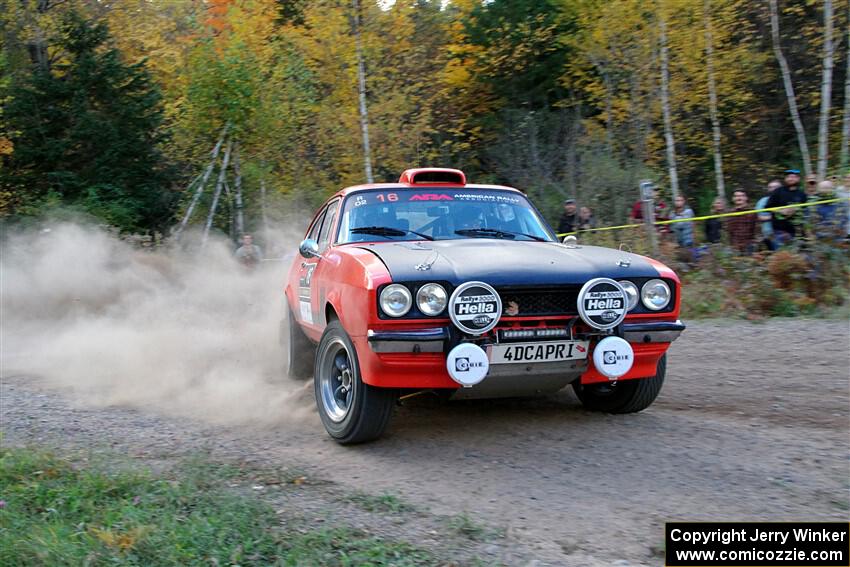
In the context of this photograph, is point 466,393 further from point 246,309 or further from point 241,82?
point 241,82

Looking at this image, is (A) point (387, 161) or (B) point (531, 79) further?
(B) point (531, 79)

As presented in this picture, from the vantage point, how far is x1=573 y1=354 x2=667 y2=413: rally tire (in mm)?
5477

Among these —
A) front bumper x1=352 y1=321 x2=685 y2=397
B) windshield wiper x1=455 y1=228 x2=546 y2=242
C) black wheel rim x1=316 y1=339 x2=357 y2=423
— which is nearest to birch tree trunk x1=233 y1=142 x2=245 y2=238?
windshield wiper x1=455 y1=228 x2=546 y2=242

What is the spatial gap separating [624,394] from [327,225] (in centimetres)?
288

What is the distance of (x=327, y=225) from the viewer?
672cm

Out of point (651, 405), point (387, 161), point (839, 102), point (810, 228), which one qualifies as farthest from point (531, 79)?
point (651, 405)

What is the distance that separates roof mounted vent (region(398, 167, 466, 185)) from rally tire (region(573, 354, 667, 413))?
2.03 meters

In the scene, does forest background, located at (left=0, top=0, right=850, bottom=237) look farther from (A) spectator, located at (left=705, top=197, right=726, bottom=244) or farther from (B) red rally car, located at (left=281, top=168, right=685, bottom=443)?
(B) red rally car, located at (left=281, top=168, right=685, bottom=443)

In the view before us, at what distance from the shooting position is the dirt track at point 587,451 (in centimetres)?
379

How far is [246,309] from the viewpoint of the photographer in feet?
37.8

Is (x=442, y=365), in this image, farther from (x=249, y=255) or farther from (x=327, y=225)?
(x=249, y=255)

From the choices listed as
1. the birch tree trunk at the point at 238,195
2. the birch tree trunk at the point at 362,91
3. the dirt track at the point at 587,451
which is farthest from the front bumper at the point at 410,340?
the birch tree trunk at the point at 238,195

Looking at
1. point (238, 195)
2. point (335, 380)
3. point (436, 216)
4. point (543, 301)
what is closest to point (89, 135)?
point (238, 195)

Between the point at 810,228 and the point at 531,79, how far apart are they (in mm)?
16514
